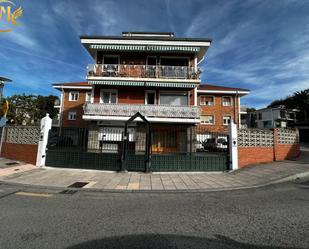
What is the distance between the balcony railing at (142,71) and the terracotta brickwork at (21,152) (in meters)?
8.81

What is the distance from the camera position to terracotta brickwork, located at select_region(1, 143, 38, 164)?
11.4 metres

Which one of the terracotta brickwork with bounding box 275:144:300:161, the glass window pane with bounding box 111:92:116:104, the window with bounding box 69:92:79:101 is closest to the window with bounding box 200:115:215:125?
the terracotta brickwork with bounding box 275:144:300:161

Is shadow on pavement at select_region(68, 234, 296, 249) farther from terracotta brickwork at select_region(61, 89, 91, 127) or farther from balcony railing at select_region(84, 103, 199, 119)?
terracotta brickwork at select_region(61, 89, 91, 127)

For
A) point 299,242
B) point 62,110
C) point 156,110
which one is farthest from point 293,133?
point 62,110

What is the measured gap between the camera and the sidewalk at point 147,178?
766 cm

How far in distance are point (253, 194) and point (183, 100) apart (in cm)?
1272

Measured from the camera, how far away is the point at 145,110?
55.2 feet

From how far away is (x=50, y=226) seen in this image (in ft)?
12.7

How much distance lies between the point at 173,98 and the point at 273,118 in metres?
42.0

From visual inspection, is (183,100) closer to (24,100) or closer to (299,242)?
(299,242)

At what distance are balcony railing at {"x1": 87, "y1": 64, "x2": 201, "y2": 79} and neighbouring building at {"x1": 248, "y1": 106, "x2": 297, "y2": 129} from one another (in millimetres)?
40638

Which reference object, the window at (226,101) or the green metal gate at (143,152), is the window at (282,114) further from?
the green metal gate at (143,152)

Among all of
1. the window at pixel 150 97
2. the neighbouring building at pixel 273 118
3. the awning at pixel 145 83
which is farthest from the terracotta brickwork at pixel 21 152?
the neighbouring building at pixel 273 118

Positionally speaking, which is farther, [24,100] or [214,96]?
[24,100]
